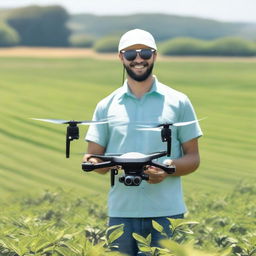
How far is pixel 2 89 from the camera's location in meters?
21.2

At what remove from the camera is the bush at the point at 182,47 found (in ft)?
95.0

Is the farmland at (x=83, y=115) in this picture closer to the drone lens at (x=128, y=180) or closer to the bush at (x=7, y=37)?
the bush at (x=7, y=37)

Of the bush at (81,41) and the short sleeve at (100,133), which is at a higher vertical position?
the short sleeve at (100,133)

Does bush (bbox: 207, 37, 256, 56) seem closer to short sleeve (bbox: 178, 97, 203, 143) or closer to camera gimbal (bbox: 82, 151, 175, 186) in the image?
short sleeve (bbox: 178, 97, 203, 143)

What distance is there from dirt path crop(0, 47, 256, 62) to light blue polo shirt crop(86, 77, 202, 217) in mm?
21465

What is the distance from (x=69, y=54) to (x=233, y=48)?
228 inches

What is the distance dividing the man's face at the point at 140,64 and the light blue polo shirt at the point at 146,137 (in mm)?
164

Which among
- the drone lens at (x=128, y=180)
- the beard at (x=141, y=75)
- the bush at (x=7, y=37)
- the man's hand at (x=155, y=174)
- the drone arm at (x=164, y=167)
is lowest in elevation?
the bush at (x=7, y=37)

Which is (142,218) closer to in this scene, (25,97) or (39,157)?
(39,157)

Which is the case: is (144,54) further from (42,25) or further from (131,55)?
(42,25)

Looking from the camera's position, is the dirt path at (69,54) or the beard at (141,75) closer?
the beard at (141,75)

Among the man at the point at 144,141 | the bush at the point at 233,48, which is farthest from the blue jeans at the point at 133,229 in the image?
the bush at the point at 233,48

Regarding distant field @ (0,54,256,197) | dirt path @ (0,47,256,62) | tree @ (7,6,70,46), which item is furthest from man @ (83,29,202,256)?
tree @ (7,6,70,46)

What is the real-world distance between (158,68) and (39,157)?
1150cm
